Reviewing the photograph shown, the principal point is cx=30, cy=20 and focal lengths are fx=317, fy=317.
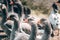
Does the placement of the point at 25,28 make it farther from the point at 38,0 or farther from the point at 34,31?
the point at 38,0

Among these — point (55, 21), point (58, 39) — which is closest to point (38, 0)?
point (55, 21)

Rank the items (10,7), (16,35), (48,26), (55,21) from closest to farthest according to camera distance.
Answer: (48,26)
(16,35)
(55,21)
(10,7)

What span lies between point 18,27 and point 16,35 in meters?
0.43

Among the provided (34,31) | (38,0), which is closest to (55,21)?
(34,31)

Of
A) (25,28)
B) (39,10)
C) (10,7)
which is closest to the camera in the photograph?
(25,28)

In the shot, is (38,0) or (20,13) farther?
(38,0)

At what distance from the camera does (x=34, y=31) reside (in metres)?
9.36

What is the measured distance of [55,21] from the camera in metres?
13.9

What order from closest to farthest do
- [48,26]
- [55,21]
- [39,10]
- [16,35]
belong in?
[48,26], [16,35], [55,21], [39,10]

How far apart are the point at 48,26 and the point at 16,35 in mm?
1540

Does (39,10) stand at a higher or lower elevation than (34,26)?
lower

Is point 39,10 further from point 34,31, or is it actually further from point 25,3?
point 34,31

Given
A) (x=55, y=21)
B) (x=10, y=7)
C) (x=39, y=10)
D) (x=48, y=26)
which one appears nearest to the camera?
(x=48, y=26)

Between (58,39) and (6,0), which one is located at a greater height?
(6,0)
